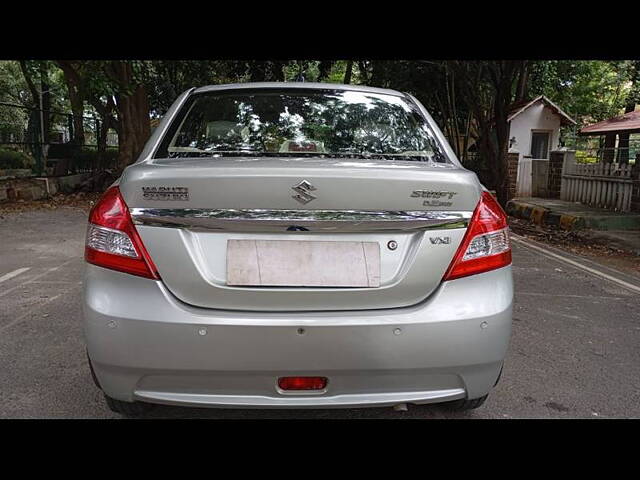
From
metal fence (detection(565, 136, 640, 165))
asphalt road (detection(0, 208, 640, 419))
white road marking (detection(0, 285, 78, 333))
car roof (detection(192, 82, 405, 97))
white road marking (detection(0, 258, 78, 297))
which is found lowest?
asphalt road (detection(0, 208, 640, 419))

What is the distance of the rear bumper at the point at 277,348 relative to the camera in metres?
1.92

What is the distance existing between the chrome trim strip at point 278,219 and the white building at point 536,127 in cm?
1842

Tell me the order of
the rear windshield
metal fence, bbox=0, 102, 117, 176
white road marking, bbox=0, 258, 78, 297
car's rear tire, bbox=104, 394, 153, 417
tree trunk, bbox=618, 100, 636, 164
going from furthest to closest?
tree trunk, bbox=618, 100, 636, 164, metal fence, bbox=0, 102, 117, 176, white road marking, bbox=0, 258, 78, 297, the rear windshield, car's rear tire, bbox=104, 394, 153, 417

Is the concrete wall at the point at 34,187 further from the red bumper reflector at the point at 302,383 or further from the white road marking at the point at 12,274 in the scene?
the red bumper reflector at the point at 302,383

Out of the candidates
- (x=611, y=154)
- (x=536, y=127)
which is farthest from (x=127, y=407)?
(x=536, y=127)

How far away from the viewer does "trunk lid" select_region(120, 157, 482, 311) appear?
1947 millimetres

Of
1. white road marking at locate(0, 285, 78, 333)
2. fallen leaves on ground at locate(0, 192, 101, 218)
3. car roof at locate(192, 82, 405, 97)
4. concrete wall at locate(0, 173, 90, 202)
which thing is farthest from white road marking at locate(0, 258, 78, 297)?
concrete wall at locate(0, 173, 90, 202)

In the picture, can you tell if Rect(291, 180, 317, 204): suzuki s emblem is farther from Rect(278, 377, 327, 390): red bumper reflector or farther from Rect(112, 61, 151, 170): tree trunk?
Rect(112, 61, 151, 170): tree trunk

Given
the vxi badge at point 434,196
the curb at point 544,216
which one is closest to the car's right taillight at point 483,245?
the vxi badge at point 434,196

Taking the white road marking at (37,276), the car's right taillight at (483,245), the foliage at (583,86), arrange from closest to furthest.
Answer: the car's right taillight at (483,245), the white road marking at (37,276), the foliage at (583,86)

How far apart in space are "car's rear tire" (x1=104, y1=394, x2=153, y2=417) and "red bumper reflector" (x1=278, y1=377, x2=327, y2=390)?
0.67m

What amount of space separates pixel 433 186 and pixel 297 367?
2.65 feet

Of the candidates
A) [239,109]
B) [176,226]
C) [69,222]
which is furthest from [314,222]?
[69,222]

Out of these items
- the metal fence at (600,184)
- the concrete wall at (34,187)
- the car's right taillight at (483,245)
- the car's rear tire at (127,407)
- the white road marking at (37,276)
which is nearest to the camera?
the car's right taillight at (483,245)
